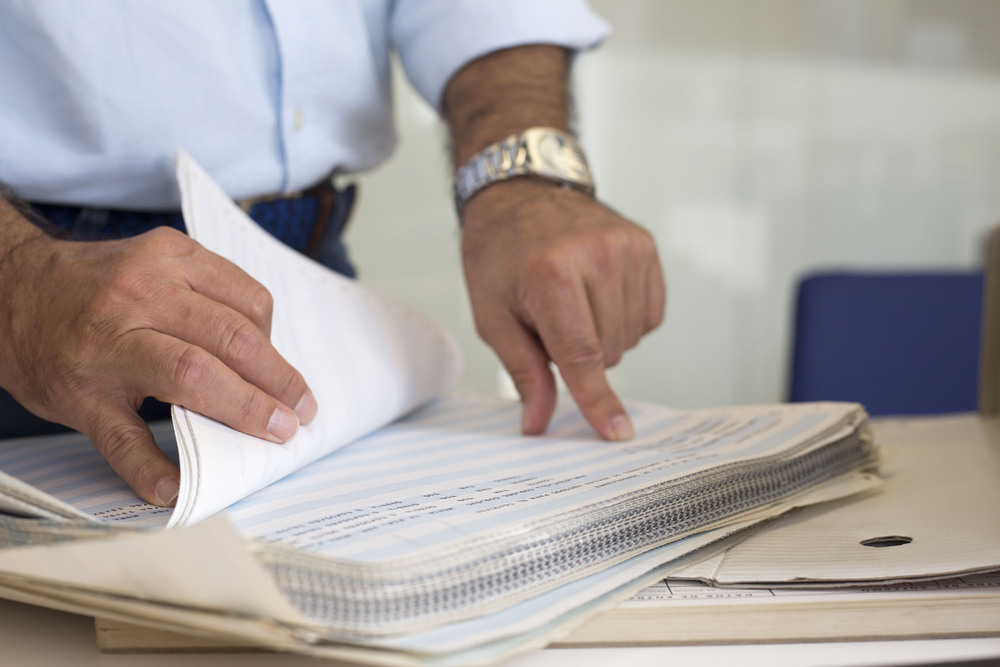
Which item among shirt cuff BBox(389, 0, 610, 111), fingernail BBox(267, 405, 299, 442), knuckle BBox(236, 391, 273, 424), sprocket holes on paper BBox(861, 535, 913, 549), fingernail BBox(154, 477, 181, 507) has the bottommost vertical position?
sprocket holes on paper BBox(861, 535, 913, 549)

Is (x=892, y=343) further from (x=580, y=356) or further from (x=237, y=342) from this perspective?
(x=237, y=342)

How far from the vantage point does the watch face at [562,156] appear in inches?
22.1

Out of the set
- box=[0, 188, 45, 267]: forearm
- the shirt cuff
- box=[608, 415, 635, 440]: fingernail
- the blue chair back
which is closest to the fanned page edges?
box=[608, 415, 635, 440]: fingernail

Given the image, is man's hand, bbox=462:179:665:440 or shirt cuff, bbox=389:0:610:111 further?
shirt cuff, bbox=389:0:610:111

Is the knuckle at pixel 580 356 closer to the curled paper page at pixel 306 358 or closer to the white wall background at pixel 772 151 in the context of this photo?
the curled paper page at pixel 306 358

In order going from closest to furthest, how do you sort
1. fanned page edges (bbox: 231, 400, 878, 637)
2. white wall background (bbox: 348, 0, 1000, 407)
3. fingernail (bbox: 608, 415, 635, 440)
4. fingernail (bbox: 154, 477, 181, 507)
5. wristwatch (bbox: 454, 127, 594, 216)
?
fanned page edges (bbox: 231, 400, 878, 637) → fingernail (bbox: 154, 477, 181, 507) → fingernail (bbox: 608, 415, 635, 440) → wristwatch (bbox: 454, 127, 594, 216) → white wall background (bbox: 348, 0, 1000, 407)

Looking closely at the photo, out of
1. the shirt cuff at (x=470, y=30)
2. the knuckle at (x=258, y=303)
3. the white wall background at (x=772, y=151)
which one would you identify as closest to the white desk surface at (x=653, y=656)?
the knuckle at (x=258, y=303)

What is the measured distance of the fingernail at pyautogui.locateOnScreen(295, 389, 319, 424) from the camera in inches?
14.7

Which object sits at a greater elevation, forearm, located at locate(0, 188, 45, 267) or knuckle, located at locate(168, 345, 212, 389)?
forearm, located at locate(0, 188, 45, 267)

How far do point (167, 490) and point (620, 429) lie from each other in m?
0.24

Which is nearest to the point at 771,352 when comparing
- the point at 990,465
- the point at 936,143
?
the point at 936,143

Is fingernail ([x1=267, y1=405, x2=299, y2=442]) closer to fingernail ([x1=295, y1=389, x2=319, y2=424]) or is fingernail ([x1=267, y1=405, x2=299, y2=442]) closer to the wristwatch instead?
fingernail ([x1=295, y1=389, x2=319, y2=424])

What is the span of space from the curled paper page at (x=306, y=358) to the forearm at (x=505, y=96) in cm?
14

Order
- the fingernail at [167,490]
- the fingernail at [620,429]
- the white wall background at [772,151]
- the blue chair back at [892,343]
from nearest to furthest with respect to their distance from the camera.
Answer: the fingernail at [167,490]
the fingernail at [620,429]
the blue chair back at [892,343]
the white wall background at [772,151]
